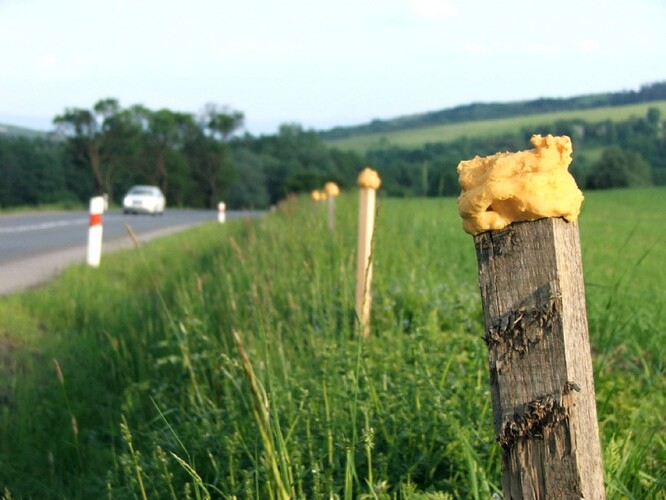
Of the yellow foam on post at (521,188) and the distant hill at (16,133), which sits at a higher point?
the distant hill at (16,133)

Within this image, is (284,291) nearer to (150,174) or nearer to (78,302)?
(78,302)

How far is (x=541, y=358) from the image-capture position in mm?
1712

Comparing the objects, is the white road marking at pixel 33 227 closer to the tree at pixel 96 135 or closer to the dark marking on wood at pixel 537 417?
the dark marking on wood at pixel 537 417

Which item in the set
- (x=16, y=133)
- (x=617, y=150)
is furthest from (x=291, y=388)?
(x=16, y=133)

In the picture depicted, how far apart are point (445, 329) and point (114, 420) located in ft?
7.12

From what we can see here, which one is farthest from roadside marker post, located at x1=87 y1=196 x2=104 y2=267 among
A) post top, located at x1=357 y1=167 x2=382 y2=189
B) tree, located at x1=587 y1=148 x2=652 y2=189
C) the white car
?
the white car

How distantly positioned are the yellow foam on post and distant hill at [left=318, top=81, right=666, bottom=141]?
2053 centimetres

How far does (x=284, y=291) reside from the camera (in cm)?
559

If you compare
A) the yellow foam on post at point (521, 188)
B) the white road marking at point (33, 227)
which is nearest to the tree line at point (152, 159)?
the white road marking at point (33, 227)

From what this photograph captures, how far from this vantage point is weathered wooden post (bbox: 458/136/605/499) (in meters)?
1.70

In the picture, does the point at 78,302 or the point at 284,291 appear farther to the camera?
the point at 78,302

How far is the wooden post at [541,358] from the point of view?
1698mm

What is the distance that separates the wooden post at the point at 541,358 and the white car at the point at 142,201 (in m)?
35.1

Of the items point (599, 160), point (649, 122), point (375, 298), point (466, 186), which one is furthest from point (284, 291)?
point (599, 160)
